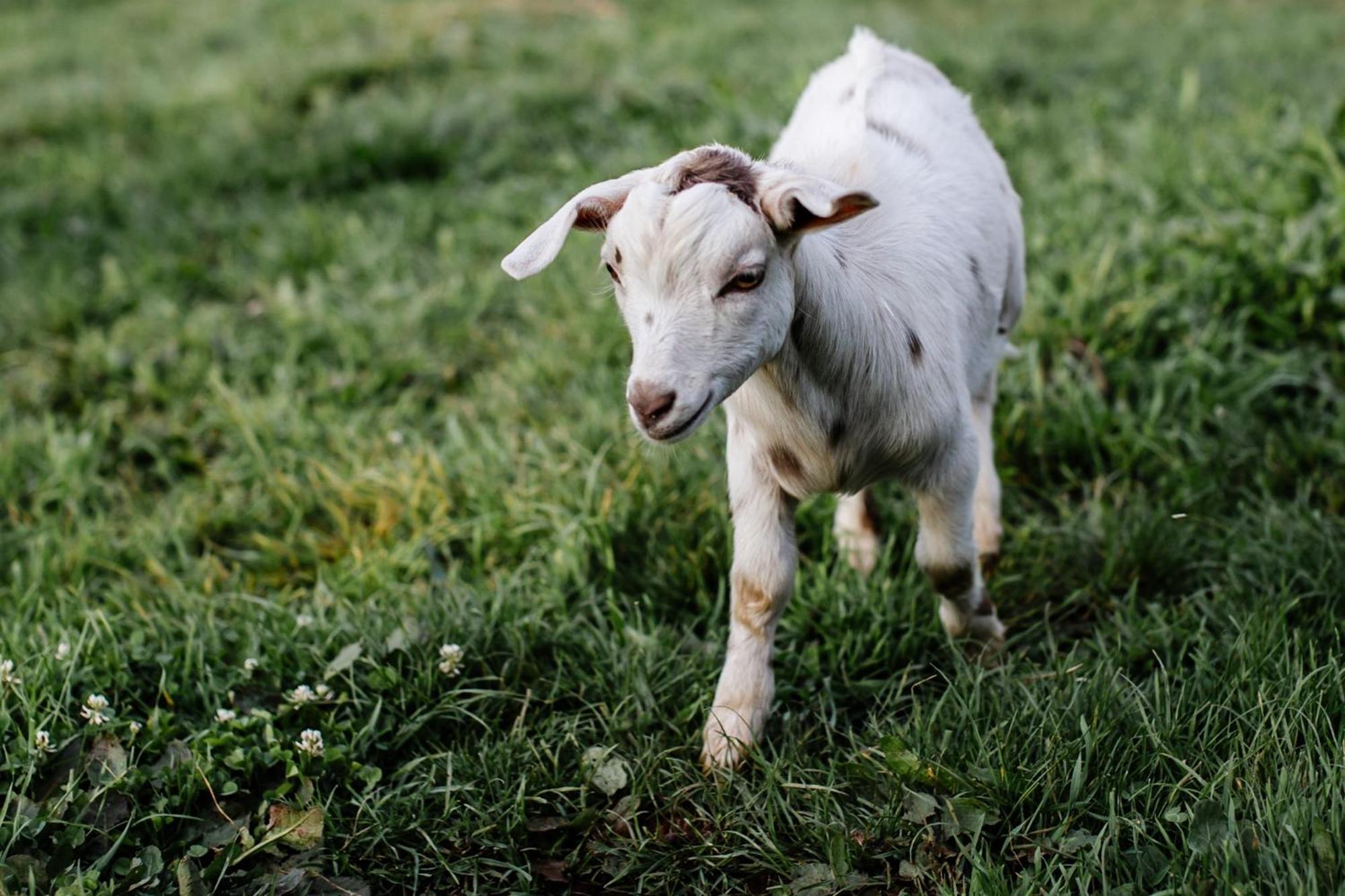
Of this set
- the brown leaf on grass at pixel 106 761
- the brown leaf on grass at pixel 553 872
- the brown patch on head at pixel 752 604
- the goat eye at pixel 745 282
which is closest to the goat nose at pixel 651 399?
the goat eye at pixel 745 282

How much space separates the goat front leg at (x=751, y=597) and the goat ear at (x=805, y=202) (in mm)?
656

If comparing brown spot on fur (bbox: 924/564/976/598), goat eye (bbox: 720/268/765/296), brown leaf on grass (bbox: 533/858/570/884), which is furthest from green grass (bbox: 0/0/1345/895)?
goat eye (bbox: 720/268/765/296)

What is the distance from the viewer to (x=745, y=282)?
218 cm

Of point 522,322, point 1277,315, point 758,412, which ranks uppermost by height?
point 758,412

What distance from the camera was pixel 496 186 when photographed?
5.88 meters

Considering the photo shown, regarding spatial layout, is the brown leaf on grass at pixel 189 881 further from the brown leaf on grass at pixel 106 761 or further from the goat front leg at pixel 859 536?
the goat front leg at pixel 859 536

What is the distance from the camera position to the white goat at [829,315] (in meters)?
2.14

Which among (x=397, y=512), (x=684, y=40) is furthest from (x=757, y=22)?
(x=397, y=512)

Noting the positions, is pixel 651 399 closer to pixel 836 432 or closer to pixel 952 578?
pixel 836 432

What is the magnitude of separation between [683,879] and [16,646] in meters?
1.65

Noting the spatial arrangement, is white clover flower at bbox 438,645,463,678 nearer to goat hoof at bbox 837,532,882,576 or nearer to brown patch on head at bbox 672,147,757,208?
goat hoof at bbox 837,532,882,576

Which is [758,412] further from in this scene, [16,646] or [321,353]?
[321,353]

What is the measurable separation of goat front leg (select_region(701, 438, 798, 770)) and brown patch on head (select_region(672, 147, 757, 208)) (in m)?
0.69

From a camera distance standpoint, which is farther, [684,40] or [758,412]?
[684,40]
